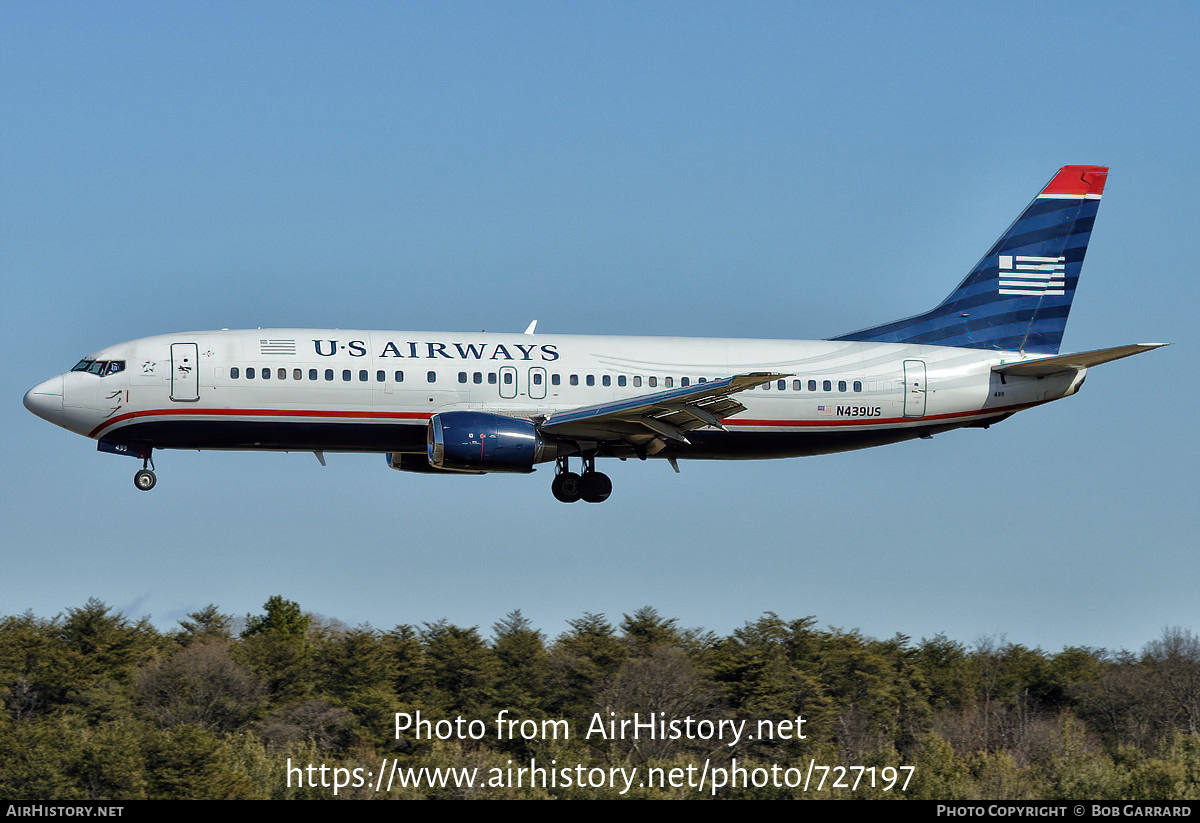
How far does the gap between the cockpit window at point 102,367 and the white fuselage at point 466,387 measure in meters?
0.10

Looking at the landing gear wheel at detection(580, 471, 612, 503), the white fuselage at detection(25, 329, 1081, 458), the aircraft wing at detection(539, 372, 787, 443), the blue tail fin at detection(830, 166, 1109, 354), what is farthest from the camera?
the blue tail fin at detection(830, 166, 1109, 354)

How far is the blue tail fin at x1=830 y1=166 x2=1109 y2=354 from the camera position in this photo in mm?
48469

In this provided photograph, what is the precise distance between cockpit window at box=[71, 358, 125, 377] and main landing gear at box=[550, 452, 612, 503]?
12880 mm

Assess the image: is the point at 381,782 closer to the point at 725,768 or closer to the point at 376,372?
the point at 725,768

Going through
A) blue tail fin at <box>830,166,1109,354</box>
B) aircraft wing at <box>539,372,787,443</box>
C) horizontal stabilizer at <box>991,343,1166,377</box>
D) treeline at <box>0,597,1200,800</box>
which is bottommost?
treeline at <box>0,597,1200,800</box>

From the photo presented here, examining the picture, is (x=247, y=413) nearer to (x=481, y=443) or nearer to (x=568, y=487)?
(x=481, y=443)

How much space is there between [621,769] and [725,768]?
758 centimetres

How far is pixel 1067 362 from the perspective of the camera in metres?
45.1

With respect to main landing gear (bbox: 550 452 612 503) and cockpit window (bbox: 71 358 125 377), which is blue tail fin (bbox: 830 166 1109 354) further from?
cockpit window (bbox: 71 358 125 377)

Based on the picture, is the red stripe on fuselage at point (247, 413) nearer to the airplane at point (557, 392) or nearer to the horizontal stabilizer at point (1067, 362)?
the airplane at point (557, 392)

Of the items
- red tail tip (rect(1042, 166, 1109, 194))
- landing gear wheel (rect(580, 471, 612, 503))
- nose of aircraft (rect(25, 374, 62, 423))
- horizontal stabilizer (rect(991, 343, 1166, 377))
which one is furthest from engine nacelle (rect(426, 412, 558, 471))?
red tail tip (rect(1042, 166, 1109, 194))

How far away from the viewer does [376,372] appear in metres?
41.9
